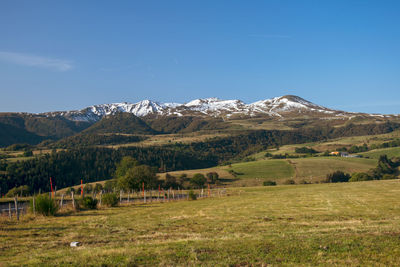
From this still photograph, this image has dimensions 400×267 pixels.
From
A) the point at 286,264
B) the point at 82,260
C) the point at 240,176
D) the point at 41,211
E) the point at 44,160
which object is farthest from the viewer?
the point at 44,160

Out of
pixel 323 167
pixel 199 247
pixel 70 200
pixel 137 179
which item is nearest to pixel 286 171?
pixel 323 167

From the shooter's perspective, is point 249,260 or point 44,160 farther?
point 44,160

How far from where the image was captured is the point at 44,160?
159250 millimetres

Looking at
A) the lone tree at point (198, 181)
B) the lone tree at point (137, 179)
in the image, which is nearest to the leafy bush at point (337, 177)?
the lone tree at point (198, 181)

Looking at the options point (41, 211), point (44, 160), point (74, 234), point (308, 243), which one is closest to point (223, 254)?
point (308, 243)

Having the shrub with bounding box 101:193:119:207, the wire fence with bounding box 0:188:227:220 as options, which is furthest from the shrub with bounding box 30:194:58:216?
the shrub with bounding box 101:193:119:207

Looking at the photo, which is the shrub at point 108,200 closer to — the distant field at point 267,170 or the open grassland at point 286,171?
the open grassland at point 286,171

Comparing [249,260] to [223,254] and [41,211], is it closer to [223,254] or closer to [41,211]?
[223,254]

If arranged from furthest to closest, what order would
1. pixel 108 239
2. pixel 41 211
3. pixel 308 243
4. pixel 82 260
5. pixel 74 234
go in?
pixel 41 211 → pixel 74 234 → pixel 108 239 → pixel 308 243 → pixel 82 260

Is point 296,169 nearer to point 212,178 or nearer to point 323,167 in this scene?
point 323,167

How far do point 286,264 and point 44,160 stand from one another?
16990 centimetres

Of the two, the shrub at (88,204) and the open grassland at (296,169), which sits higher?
the shrub at (88,204)

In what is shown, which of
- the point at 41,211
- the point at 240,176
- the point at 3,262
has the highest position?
the point at 3,262

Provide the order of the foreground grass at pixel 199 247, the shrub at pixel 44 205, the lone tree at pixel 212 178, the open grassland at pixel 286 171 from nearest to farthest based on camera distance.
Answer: the foreground grass at pixel 199 247, the shrub at pixel 44 205, the open grassland at pixel 286 171, the lone tree at pixel 212 178
